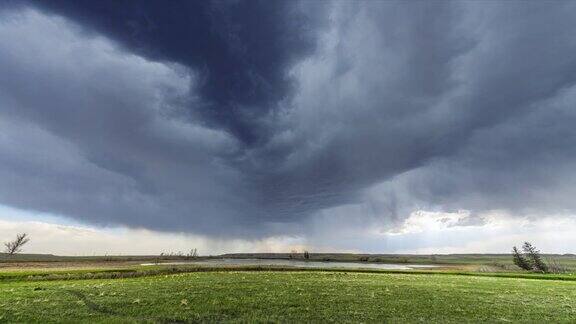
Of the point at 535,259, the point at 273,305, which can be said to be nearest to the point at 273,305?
the point at 273,305

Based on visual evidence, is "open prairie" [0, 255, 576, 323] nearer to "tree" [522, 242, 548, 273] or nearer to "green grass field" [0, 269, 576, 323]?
"green grass field" [0, 269, 576, 323]

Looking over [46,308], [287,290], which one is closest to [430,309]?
[287,290]

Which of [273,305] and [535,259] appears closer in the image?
[273,305]

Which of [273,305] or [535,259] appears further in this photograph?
[535,259]

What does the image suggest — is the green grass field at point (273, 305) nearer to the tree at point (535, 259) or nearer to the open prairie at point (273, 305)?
the open prairie at point (273, 305)

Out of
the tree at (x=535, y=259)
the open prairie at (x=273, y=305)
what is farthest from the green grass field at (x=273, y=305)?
the tree at (x=535, y=259)

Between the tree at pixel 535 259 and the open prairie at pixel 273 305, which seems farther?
the tree at pixel 535 259

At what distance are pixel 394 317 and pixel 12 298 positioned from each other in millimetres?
34273

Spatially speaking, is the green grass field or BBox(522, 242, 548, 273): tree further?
BBox(522, 242, 548, 273): tree

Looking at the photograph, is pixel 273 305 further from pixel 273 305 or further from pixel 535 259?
pixel 535 259

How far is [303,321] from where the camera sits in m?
22.3

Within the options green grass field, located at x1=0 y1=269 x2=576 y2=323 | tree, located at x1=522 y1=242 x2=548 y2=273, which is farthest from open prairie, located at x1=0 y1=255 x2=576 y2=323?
tree, located at x1=522 y1=242 x2=548 y2=273

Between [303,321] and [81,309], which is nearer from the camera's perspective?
[303,321]

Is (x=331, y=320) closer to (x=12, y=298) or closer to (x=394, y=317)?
(x=394, y=317)
